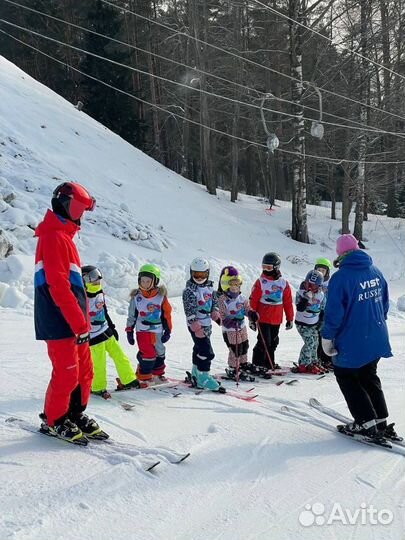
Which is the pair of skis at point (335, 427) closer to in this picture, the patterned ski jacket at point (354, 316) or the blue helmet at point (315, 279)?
the patterned ski jacket at point (354, 316)

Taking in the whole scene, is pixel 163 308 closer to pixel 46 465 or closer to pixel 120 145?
pixel 46 465

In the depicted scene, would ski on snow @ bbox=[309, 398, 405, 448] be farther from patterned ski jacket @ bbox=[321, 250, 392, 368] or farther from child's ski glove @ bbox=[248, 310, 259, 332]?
child's ski glove @ bbox=[248, 310, 259, 332]

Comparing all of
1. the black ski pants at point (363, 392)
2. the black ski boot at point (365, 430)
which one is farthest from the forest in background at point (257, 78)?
the black ski boot at point (365, 430)

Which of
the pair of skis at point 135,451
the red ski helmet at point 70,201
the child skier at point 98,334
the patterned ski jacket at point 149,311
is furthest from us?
the patterned ski jacket at point 149,311

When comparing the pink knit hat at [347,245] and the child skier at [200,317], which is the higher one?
the pink knit hat at [347,245]

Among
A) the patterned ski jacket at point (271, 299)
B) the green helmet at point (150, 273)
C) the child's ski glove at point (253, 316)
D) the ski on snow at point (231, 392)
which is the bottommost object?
the ski on snow at point (231, 392)

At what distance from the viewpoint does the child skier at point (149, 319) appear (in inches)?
231

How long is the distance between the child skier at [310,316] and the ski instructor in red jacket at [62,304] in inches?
149

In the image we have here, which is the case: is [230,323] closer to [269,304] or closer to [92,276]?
[269,304]

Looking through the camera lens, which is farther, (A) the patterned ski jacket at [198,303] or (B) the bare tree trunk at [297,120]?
(B) the bare tree trunk at [297,120]

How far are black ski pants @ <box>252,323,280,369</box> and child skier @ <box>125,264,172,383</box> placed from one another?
1.55 m

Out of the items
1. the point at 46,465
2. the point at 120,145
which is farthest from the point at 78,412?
the point at 120,145

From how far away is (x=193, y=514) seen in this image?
10.5ft

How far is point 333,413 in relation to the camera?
201 inches
